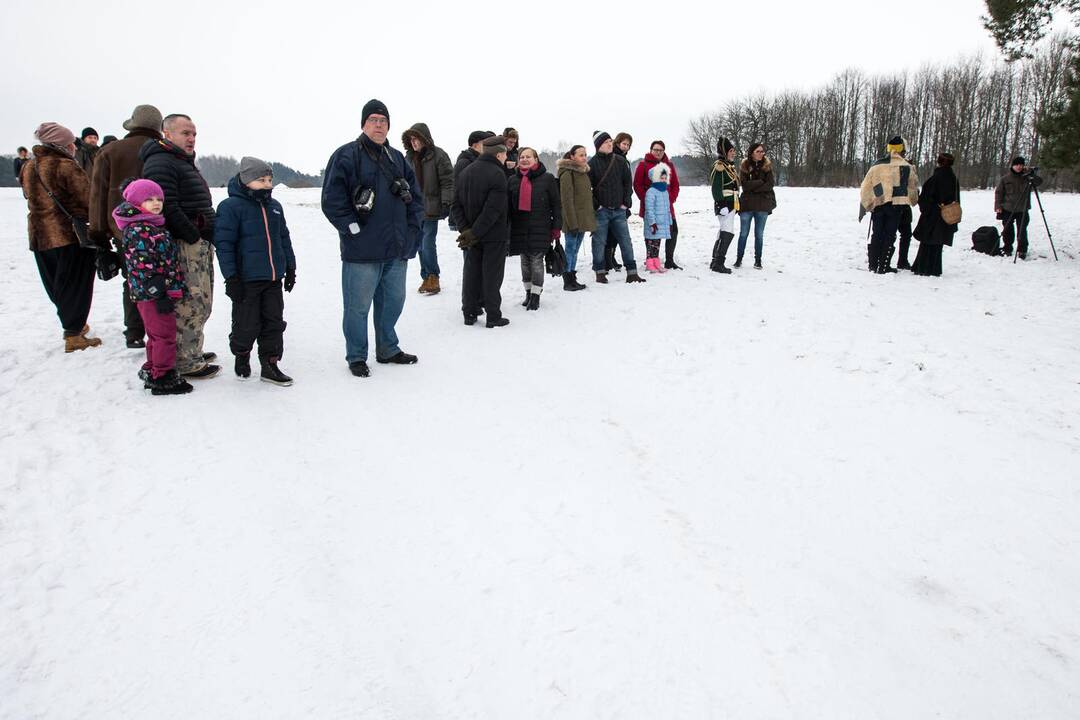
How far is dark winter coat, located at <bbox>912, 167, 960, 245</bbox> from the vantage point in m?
9.80

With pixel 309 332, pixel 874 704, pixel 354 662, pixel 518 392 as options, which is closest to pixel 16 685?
pixel 354 662

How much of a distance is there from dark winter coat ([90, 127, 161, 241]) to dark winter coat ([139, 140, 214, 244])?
0.21 metres

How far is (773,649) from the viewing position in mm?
2607

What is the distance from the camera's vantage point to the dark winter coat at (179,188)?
494cm

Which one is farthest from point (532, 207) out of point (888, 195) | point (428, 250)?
point (888, 195)

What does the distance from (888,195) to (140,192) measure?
9.79m

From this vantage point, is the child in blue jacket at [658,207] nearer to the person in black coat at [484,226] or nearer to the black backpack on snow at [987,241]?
the person in black coat at [484,226]

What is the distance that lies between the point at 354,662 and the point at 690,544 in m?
1.72

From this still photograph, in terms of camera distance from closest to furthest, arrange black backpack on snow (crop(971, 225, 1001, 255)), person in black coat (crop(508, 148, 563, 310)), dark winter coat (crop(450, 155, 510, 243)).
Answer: dark winter coat (crop(450, 155, 510, 243)) < person in black coat (crop(508, 148, 563, 310)) < black backpack on snow (crop(971, 225, 1001, 255))

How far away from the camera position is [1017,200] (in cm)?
1157

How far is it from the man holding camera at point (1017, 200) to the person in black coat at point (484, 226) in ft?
32.1

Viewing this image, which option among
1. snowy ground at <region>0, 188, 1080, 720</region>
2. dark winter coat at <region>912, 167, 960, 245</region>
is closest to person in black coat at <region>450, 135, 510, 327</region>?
snowy ground at <region>0, 188, 1080, 720</region>

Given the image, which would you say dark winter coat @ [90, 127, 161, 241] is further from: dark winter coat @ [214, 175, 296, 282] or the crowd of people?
dark winter coat @ [214, 175, 296, 282]

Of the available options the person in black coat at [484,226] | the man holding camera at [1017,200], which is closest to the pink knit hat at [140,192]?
the person in black coat at [484,226]
